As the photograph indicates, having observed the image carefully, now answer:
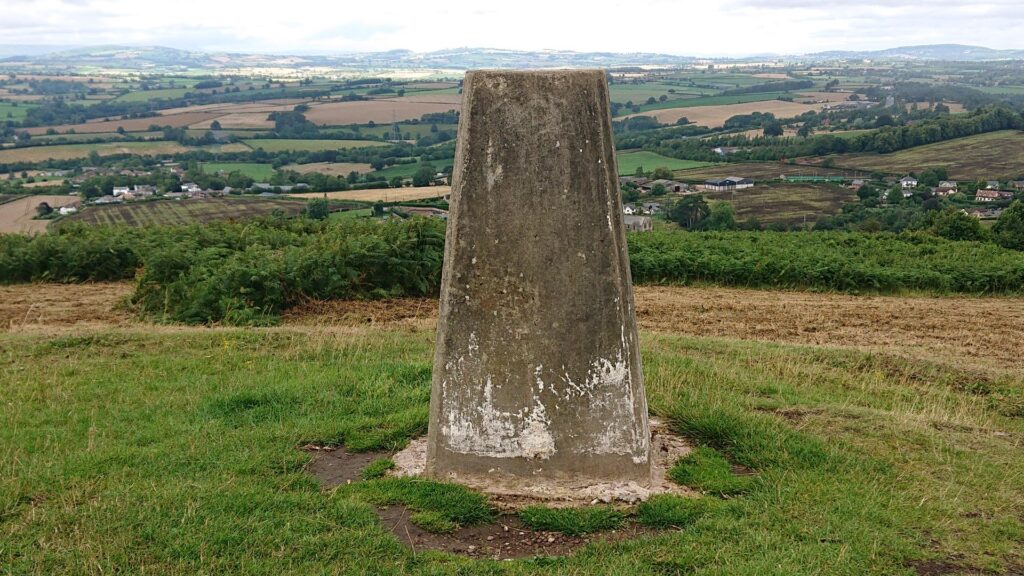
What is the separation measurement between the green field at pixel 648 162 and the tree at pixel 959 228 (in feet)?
106

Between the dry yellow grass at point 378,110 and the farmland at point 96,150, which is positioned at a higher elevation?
the dry yellow grass at point 378,110

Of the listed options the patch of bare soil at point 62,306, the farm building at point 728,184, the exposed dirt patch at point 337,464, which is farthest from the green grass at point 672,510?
the farm building at point 728,184

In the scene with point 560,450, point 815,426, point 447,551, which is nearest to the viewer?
point 447,551

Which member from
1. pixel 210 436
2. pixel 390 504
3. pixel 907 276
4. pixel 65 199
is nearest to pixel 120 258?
pixel 210 436

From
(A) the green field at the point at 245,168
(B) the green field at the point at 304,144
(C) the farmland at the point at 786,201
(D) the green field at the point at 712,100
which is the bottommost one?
(A) the green field at the point at 245,168

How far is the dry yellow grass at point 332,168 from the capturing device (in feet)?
189

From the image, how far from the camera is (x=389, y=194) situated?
41.7 m

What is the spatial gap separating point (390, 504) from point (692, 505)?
6.82 feet

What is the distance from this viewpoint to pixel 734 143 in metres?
71.7

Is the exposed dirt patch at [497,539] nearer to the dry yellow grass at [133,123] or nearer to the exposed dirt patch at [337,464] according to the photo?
the exposed dirt patch at [337,464]

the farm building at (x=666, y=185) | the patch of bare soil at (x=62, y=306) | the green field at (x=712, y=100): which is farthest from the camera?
the green field at (x=712, y=100)

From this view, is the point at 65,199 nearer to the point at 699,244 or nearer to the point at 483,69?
the point at 699,244

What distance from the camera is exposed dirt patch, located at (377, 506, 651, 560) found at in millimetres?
5125

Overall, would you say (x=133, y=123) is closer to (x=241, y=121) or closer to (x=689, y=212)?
(x=241, y=121)
